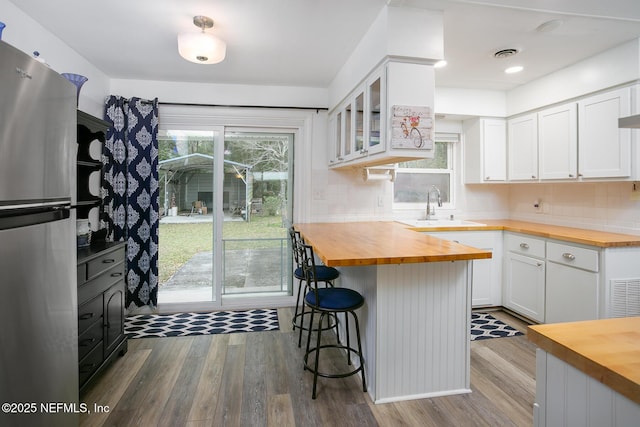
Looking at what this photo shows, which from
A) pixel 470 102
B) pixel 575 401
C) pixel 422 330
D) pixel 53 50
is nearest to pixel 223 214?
pixel 53 50

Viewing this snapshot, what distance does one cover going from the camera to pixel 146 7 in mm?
2127

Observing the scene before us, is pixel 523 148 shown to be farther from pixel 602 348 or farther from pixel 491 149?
pixel 602 348

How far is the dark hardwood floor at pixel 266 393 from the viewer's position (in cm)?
186

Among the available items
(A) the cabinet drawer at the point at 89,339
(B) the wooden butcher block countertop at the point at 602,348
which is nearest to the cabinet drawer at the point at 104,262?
(A) the cabinet drawer at the point at 89,339

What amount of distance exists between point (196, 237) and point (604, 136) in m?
3.89

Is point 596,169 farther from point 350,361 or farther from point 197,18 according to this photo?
point 197,18

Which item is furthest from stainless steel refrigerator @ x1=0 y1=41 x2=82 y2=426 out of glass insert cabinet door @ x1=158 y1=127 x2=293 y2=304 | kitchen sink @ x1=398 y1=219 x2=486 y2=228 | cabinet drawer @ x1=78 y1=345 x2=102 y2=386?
kitchen sink @ x1=398 y1=219 x2=486 y2=228

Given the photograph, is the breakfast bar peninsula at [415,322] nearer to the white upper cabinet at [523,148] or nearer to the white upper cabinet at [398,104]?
the white upper cabinet at [398,104]

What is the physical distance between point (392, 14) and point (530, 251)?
2447 mm

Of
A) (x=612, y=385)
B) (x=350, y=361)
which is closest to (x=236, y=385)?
(x=350, y=361)

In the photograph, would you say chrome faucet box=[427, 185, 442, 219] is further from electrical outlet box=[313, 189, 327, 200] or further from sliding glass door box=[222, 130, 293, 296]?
sliding glass door box=[222, 130, 293, 296]

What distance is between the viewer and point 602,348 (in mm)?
794

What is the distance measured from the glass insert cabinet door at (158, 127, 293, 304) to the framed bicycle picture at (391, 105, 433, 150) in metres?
1.94

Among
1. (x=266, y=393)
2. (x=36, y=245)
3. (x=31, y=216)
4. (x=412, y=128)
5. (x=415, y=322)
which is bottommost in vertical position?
(x=266, y=393)
